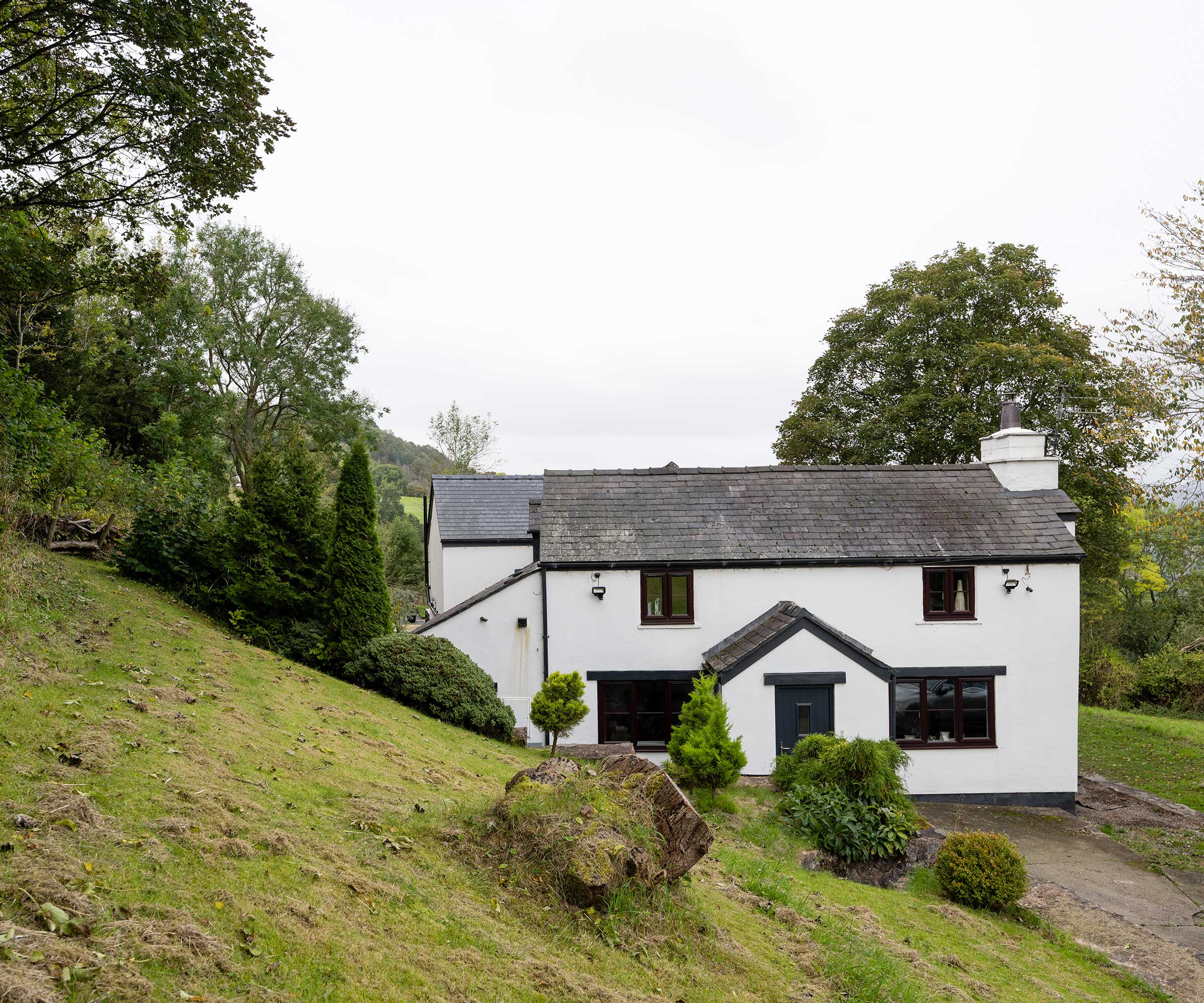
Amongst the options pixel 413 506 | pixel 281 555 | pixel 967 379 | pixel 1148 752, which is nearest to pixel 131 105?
pixel 281 555

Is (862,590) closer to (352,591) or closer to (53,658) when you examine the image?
(352,591)

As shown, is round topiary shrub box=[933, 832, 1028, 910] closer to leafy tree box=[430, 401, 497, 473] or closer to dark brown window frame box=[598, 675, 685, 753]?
dark brown window frame box=[598, 675, 685, 753]

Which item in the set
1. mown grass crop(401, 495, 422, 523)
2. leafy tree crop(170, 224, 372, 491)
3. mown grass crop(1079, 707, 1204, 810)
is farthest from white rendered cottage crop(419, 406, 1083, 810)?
mown grass crop(401, 495, 422, 523)

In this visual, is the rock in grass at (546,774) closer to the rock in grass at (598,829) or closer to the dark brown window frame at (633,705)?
the rock in grass at (598,829)

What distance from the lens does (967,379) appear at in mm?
28562

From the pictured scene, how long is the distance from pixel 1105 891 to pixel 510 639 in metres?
12.9

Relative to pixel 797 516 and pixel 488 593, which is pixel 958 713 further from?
pixel 488 593

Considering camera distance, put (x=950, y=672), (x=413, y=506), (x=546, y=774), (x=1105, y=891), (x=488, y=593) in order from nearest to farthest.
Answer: (x=546, y=774) → (x=1105, y=891) → (x=950, y=672) → (x=488, y=593) → (x=413, y=506)

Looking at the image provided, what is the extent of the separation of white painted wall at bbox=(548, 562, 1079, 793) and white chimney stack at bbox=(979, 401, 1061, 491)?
2.77 metres

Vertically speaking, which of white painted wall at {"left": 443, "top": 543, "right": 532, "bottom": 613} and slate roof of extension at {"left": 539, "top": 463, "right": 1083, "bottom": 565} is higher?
slate roof of extension at {"left": 539, "top": 463, "right": 1083, "bottom": 565}

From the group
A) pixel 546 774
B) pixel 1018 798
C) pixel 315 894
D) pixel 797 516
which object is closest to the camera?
pixel 315 894

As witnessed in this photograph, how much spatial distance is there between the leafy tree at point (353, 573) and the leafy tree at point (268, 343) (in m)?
23.1

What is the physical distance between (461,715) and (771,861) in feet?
25.4

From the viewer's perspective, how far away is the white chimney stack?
20.4 metres
